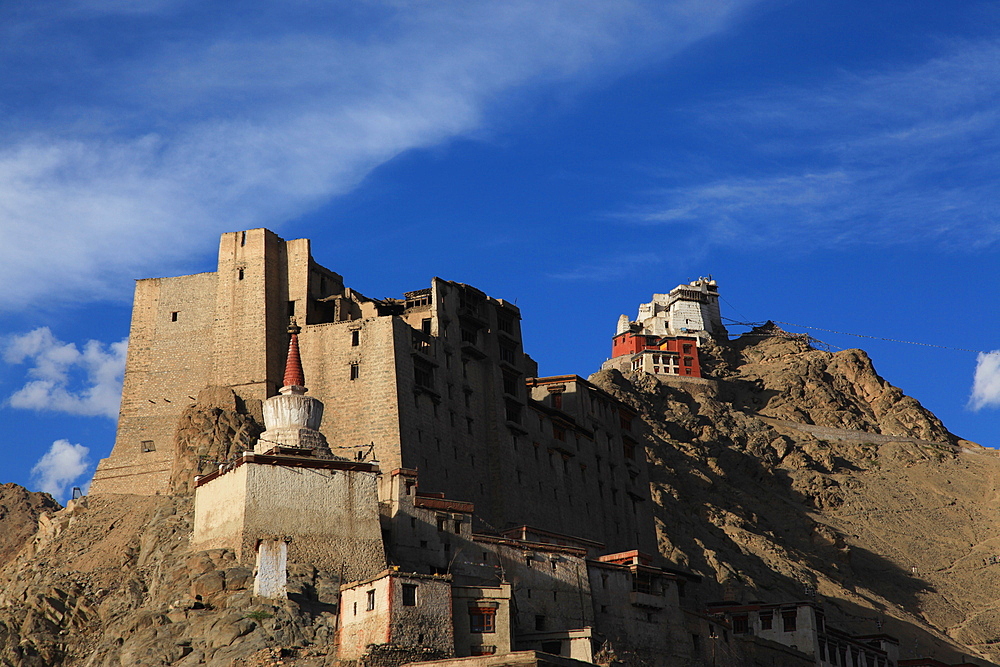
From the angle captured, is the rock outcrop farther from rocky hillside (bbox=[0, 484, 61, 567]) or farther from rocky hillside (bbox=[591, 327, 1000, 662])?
rocky hillside (bbox=[591, 327, 1000, 662])

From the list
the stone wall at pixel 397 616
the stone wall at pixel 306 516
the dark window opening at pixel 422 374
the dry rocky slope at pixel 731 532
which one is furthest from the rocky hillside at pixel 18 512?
the stone wall at pixel 397 616

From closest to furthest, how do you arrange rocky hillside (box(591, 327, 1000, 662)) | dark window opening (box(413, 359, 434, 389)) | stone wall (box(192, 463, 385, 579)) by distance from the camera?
stone wall (box(192, 463, 385, 579))
dark window opening (box(413, 359, 434, 389))
rocky hillside (box(591, 327, 1000, 662))

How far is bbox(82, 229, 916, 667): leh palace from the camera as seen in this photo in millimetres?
51688

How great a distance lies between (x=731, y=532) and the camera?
10206 cm

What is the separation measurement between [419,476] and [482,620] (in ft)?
61.3

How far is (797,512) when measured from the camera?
112812 mm

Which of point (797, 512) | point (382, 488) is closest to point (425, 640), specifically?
point (382, 488)

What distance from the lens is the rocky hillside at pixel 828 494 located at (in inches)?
3824

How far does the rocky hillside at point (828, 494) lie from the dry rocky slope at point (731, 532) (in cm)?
21

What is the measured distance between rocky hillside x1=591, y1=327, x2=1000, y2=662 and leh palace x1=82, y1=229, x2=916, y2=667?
10.6m

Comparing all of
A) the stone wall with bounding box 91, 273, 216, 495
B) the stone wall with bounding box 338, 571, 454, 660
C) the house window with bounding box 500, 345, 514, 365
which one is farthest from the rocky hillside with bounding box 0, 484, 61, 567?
the stone wall with bounding box 338, 571, 454, 660

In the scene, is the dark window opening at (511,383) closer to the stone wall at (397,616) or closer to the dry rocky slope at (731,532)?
the dry rocky slope at (731,532)

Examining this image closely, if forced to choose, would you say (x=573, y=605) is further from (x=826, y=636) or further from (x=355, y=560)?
(x=826, y=636)

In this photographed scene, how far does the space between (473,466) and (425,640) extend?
26089mm
